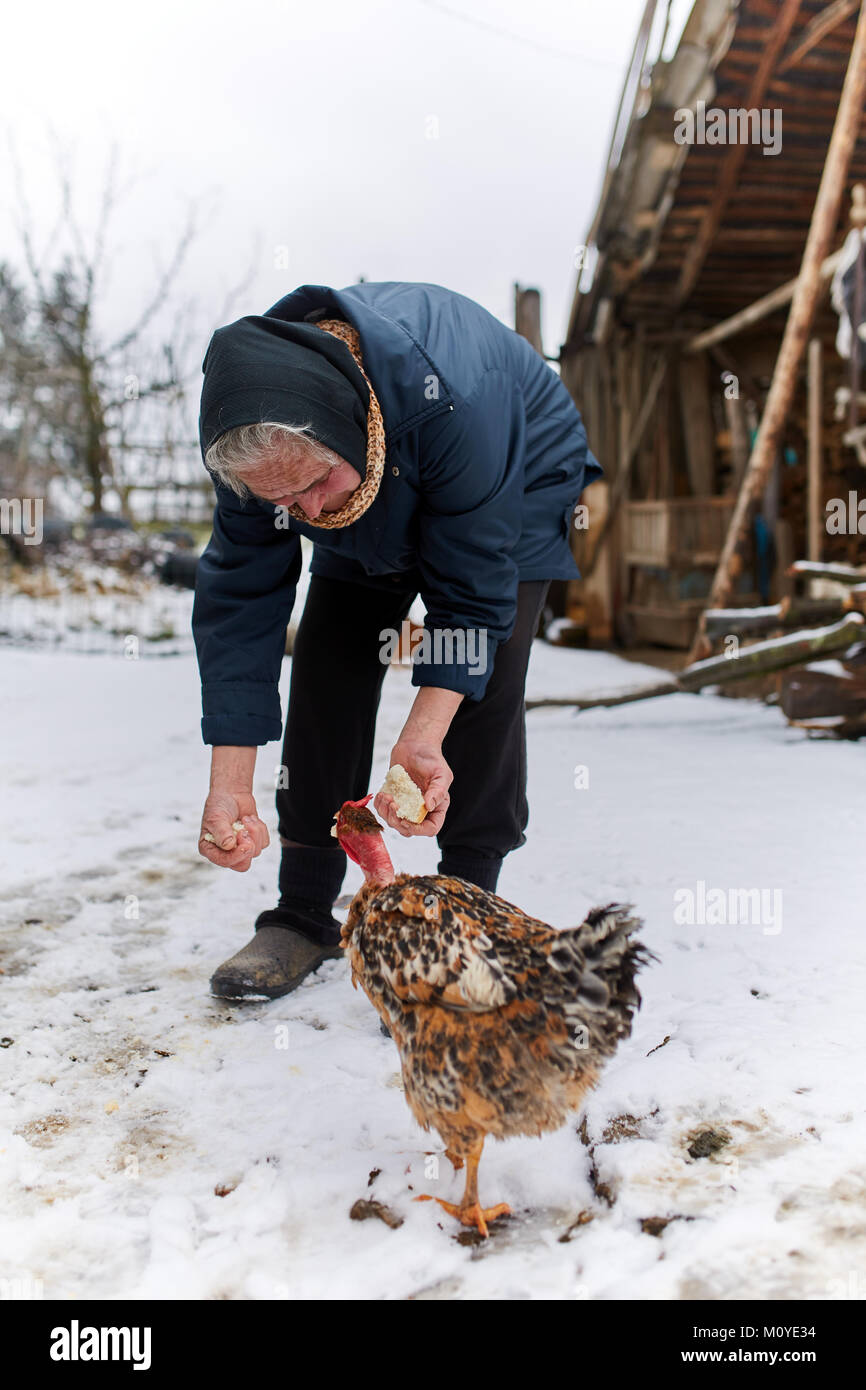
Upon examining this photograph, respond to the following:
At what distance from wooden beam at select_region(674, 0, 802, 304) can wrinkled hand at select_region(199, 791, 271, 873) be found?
6551mm

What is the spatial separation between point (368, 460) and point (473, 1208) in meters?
1.41

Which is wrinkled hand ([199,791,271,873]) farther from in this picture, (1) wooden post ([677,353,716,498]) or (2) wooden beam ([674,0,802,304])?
(1) wooden post ([677,353,716,498])

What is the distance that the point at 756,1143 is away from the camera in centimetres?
187

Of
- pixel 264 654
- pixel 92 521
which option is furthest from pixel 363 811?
pixel 92 521

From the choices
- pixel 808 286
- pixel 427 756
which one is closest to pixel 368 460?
pixel 427 756

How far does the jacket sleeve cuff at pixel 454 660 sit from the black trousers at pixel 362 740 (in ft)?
0.84

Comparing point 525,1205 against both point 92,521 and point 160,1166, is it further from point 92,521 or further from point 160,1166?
point 92,521

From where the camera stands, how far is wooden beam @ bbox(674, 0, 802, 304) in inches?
243

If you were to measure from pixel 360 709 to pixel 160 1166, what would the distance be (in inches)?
47.2

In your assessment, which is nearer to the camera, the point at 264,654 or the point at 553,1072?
the point at 553,1072

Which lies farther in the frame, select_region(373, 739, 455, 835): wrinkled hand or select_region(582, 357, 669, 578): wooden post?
select_region(582, 357, 669, 578): wooden post

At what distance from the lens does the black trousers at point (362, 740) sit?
2.37 m

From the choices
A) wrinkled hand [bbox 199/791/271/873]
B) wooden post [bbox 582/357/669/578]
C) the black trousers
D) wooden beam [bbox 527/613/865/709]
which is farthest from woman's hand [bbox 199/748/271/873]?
wooden post [bbox 582/357/669/578]
